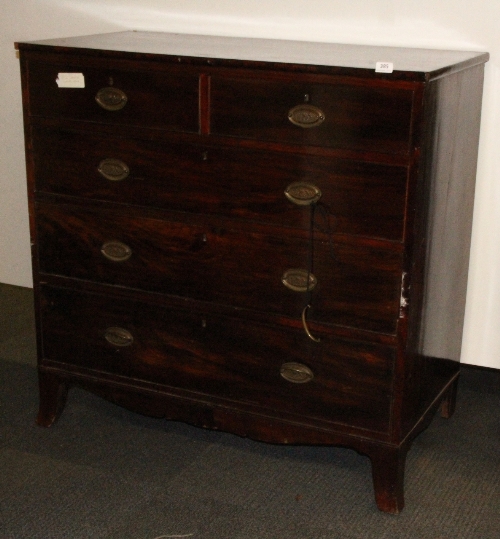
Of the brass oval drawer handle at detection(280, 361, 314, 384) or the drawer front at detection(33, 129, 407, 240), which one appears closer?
the drawer front at detection(33, 129, 407, 240)

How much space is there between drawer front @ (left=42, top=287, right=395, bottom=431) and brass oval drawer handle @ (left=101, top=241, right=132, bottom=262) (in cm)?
11

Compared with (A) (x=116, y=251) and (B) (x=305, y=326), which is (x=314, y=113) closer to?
(B) (x=305, y=326)

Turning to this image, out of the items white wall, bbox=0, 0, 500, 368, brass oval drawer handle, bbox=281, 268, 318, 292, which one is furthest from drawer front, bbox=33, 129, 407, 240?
white wall, bbox=0, 0, 500, 368

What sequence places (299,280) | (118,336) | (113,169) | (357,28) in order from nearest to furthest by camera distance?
1. (299,280)
2. (113,169)
3. (118,336)
4. (357,28)

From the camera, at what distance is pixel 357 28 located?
228cm

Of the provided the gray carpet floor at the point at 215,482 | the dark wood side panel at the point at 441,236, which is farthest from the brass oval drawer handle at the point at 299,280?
the gray carpet floor at the point at 215,482

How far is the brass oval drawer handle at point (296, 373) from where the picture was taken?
1955 mm

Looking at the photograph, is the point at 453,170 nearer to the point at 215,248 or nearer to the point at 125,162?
the point at 215,248

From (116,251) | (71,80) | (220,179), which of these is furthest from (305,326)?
(71,80)

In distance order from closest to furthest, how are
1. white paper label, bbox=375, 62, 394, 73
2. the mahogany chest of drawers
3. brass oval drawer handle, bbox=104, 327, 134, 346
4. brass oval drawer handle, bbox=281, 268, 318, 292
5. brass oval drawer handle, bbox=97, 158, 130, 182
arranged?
white paper label, bbox=375, 62, 394, 73 → the mahogany chest of drawers → brass oval drawer handle, bbox=281, 268, 318, 292 → brass oval drawer handle, bbox=97, 158, 130, 182 → brass oval drawer handle, bbox=104, 327, 134, 346

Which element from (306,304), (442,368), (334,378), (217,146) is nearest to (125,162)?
(217,146)

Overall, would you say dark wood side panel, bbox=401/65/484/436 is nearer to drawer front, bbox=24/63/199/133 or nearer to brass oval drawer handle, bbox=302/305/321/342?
brass oval drawer handle, bbox=302/305/321/342

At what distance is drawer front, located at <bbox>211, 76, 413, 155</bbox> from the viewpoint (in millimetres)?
1715

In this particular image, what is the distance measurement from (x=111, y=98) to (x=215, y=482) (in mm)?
903
